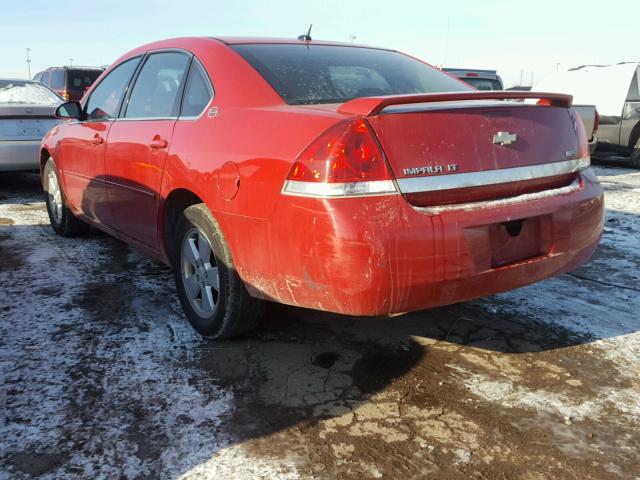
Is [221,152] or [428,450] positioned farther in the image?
[221,152]

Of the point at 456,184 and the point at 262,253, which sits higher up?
the point at 456,184

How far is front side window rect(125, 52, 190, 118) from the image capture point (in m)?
3.37

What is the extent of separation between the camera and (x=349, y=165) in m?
2.19

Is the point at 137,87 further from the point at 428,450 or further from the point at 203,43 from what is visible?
the point at 428,450

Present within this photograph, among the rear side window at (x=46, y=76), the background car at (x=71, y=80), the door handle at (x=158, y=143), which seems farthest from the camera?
the rear side window at (x=46, y=76)

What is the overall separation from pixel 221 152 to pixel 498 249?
1314mm

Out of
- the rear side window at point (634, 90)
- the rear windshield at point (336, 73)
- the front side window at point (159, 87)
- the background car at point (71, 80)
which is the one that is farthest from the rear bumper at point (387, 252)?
the background car at point (71, 80)

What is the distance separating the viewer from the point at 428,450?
2166mm

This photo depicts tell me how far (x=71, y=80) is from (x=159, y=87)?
12185 millimetres

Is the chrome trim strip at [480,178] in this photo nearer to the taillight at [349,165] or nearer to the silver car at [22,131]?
the taillight at [349,165]

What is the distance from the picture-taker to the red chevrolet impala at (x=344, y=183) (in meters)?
2.22

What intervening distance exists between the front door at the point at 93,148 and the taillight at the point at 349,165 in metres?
2.31

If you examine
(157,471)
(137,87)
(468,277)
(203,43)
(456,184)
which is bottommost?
(157,471)

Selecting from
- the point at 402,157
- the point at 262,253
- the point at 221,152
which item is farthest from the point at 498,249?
the point at 221,152
